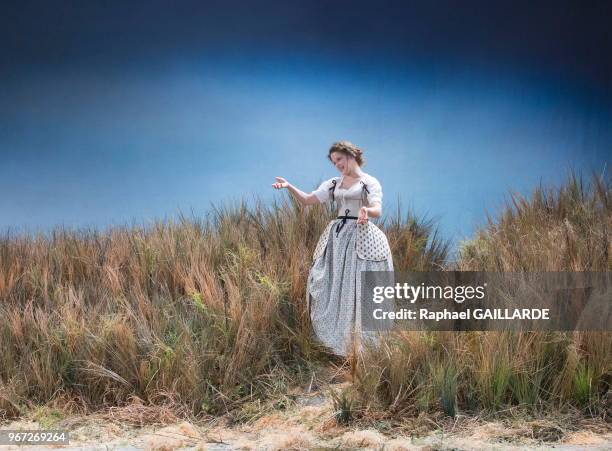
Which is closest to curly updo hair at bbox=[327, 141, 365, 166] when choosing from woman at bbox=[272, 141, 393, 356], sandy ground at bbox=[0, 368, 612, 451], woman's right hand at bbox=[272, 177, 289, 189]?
woman at bbox=[272, 141, 393, 356]

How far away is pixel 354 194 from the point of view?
19.7 feet

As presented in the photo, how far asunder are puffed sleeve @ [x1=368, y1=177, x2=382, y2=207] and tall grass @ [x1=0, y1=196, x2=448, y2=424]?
102cm

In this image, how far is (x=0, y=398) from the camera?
5.52 meters

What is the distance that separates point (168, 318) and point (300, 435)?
1698 millimetres

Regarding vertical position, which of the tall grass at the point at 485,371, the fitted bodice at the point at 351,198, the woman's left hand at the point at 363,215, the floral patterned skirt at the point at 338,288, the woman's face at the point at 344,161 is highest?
the woman's face at the point at 344,161

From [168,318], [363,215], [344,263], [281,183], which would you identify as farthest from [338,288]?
[168,318]

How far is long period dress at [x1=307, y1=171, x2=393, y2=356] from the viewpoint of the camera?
19.6 feet

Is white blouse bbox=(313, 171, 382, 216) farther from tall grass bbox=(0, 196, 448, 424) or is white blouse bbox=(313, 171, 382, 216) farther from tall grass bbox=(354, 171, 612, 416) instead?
tall grass bbox=(354, 171, 612, 416)

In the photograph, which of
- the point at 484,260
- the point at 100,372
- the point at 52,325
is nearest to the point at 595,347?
the point at 484,260

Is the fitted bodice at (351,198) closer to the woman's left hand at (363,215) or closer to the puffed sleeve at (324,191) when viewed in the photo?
the puffed sleeve at (324,191)

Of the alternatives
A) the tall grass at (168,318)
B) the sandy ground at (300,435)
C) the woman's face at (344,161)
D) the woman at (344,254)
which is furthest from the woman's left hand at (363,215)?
the sandy ground at (300,435)

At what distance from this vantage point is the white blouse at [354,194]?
19.4 feet

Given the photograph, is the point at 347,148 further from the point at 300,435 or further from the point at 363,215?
the point at 300,435

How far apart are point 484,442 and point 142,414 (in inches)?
87.3
